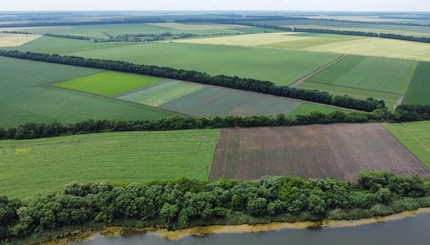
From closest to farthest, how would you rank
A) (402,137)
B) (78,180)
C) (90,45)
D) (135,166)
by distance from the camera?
(78,180) → (135,166) → (402,137) → (90,45)

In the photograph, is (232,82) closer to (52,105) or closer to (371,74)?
(52,105)

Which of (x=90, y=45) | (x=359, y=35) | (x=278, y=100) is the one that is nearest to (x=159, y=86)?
(x=278, y=100)

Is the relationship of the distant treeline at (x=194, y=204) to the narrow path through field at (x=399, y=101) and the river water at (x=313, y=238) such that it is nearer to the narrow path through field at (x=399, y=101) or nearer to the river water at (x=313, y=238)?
the river water at (x=313, y=238)

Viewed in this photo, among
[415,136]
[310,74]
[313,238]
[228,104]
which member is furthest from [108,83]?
[415,136]

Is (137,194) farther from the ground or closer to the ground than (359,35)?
closer to the ground

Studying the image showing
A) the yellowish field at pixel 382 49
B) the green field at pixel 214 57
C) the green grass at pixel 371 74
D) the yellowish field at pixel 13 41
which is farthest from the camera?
the yellowish field at pixel 13 41

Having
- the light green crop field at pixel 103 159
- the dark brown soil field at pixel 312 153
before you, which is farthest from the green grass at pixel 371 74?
the light green crop field at pixel 103 159

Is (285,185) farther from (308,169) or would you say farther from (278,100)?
(278,100)
